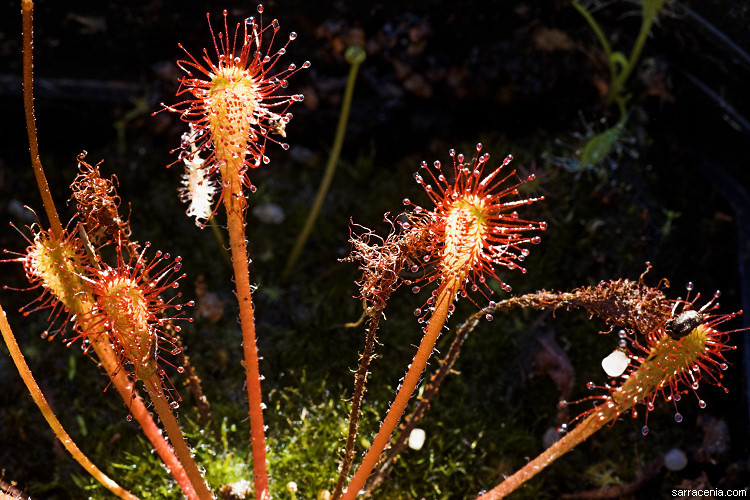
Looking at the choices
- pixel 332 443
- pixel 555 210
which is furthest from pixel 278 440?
pixel 555 210

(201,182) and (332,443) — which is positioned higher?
(201,182)

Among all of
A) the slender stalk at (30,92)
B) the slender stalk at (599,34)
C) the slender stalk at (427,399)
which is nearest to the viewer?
the slender stalk at (30,92)

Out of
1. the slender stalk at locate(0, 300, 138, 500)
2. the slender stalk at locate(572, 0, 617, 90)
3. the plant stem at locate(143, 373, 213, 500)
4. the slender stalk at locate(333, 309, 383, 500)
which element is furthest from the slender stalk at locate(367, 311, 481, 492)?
the slender stalk at locate(572, 0, 617, 90)

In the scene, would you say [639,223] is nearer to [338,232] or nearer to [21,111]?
[338,232]

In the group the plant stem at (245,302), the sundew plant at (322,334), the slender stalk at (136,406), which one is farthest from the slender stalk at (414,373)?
the slender stalk at (136,406)

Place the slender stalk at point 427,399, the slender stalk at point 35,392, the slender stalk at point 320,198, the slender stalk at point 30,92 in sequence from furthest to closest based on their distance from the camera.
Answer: the slender stalk at point 320,198, the slender stalk at point 427,399, the slender stalk at point 35,392, the slender stalk at point 30,92

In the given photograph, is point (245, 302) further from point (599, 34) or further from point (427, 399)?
point (599, 34)

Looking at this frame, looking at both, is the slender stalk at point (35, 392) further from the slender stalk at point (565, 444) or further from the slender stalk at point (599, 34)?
the slender stalk at point (599, 34)

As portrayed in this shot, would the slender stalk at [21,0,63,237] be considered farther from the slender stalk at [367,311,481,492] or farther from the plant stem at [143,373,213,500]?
the slender stalk at [367,311,481,492]
